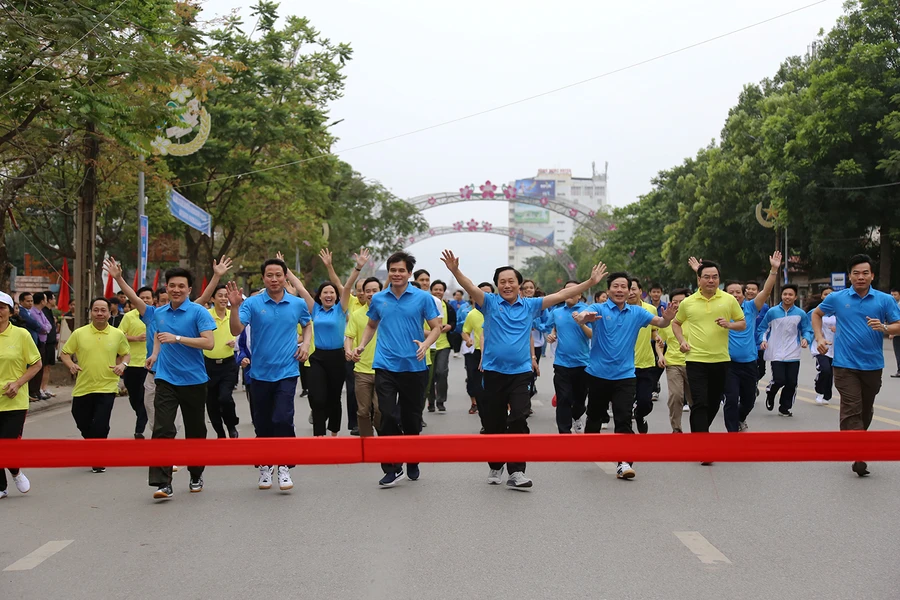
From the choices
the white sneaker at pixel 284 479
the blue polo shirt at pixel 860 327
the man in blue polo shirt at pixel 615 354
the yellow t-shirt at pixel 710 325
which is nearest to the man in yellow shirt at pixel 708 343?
the yellow t-shirt at pixel 710 325

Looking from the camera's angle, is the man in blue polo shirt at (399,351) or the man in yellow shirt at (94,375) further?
the man in yellow shirt at (94,375)

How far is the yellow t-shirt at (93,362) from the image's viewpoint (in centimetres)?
869

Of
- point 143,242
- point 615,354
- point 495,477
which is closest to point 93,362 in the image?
point 495,477

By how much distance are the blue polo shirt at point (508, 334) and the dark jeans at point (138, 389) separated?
4.66m

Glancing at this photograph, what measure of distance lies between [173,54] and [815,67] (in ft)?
103

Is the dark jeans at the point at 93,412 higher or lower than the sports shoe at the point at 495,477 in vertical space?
higher

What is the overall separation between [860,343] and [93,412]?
666 centimetres

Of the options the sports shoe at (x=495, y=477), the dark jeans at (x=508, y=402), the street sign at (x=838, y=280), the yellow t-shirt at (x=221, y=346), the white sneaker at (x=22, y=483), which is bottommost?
the white sneaker at (x=22, y=483)

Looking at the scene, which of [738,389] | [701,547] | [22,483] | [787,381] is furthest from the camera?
[787,381]

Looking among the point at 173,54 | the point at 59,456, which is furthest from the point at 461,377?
the point at 59,456

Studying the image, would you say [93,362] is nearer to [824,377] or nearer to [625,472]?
[625,472]

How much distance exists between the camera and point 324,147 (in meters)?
29.3

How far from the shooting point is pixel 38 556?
219 inches

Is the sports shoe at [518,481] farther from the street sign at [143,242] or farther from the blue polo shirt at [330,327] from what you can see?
the street sign at [143,242]
